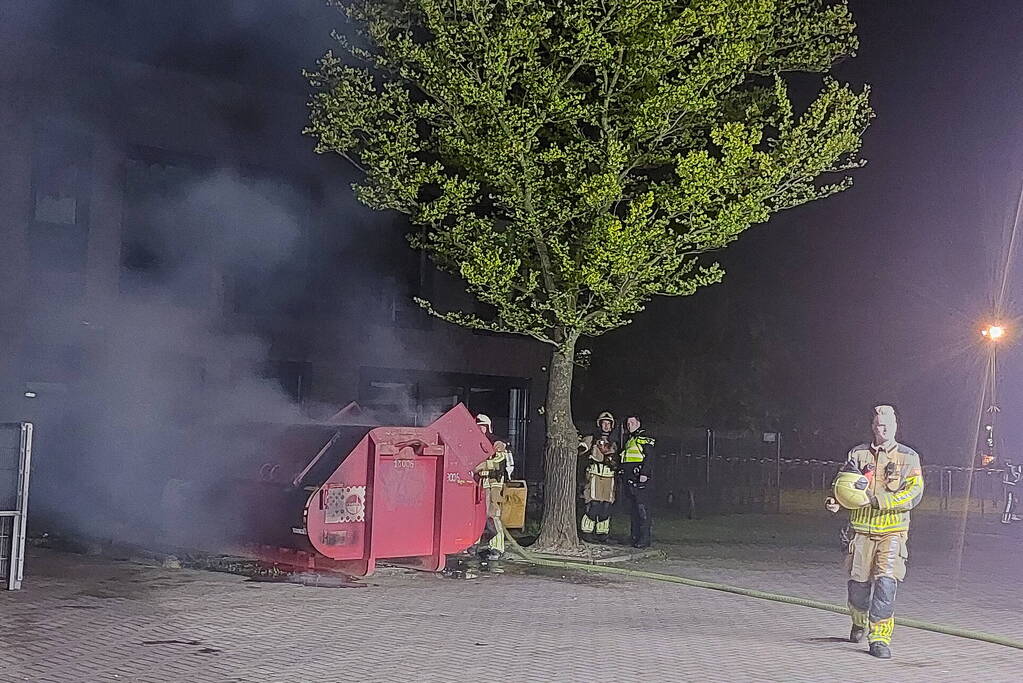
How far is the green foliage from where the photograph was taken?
12688mm

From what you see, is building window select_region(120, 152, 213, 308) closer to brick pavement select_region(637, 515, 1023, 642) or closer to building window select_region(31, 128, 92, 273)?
building window select_region(31, 128, 92, 273)

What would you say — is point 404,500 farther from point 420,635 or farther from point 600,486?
point 600,486

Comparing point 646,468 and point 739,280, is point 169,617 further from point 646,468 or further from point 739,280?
point 739,280

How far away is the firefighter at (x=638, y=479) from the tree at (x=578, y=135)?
27.3 inches

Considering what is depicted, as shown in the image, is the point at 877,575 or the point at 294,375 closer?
the point at 877,575

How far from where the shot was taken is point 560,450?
560 inches

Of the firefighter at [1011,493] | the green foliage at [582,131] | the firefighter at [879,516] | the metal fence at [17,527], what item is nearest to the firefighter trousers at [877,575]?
the firefighter at [879,516]

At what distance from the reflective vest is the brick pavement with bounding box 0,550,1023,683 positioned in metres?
3.03

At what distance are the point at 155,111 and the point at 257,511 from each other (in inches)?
327

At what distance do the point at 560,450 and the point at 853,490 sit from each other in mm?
6250

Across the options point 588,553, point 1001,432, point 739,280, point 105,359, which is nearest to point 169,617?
point 588,553

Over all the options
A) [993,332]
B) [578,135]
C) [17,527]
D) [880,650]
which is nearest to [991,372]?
[993,332]

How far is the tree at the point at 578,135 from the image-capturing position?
12.7 metres

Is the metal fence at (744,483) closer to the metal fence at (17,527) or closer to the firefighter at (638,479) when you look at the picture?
the firefighter at (638,479)
